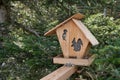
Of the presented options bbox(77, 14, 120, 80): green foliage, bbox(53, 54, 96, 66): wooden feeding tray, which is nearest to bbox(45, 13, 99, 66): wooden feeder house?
bbox(53, 54, 96, 66): wooden feeding tray

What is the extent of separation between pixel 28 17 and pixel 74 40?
6.06 ft

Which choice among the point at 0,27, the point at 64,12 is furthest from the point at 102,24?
the point at 0,27

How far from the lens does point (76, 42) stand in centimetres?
199

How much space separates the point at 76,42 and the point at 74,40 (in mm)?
26

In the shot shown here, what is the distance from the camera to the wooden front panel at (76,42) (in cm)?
196

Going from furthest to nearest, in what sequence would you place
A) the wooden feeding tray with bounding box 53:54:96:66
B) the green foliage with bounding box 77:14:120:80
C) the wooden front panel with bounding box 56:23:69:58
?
1. the wooden front panel with bounding box 56:23:69:58
2. the wooden feeding tray with bounding box 53:54:96:66
3. the green foliage with bounding box 77:14:120:80

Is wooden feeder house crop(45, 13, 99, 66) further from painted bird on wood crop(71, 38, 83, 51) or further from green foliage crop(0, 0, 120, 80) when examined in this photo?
green foliage crop(0, 0, 120, 80)

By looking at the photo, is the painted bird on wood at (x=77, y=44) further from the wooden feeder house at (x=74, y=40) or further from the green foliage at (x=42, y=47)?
the green foliage at (x=42, y=47)

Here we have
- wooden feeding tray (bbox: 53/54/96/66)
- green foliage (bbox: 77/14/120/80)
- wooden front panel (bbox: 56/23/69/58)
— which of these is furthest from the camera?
wooden front panel (bbox: 56/23/69/58)

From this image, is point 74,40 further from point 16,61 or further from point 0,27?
point 0,27

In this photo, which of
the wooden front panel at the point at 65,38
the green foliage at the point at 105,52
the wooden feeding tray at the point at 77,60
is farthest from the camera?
the wooden front panel at the point at 65,38

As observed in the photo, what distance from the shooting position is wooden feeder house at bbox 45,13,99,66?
1.94 m

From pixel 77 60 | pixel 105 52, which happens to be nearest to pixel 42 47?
pixel 77 60

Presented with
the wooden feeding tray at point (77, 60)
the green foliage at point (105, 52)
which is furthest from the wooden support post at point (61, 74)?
the green foliage at point (105, 52)
